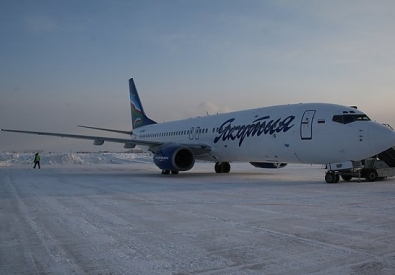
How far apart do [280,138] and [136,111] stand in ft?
57.4

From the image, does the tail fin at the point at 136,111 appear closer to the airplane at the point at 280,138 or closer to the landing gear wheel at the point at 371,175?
the airplane at the point at 280,138

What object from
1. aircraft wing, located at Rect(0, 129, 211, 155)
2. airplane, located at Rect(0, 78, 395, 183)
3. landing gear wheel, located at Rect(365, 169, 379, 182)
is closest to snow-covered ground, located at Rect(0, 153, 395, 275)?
airplane, located at Rect(0, 78, 395, 183)

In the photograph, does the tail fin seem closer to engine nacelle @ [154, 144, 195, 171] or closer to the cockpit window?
engine nacelle @ [154, 144, 195, 171]

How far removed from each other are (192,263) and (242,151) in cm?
1343

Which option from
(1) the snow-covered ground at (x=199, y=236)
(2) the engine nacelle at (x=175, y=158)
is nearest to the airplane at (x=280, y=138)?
(2) the engine nacelle at (x=175, y=158)

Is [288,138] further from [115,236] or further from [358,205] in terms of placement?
[115,236]

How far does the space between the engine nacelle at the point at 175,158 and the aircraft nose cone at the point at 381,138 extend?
8113mm

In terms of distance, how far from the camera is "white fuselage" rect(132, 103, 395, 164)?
41.1ft

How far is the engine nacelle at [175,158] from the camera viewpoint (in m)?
17.7

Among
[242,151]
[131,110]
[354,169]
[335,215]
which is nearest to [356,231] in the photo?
[335,215]

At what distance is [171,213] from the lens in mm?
6707

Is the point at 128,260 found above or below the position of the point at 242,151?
below

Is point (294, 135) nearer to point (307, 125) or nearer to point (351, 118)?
point (307, 125)

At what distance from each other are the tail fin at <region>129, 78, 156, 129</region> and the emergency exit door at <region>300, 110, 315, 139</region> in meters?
16.5
